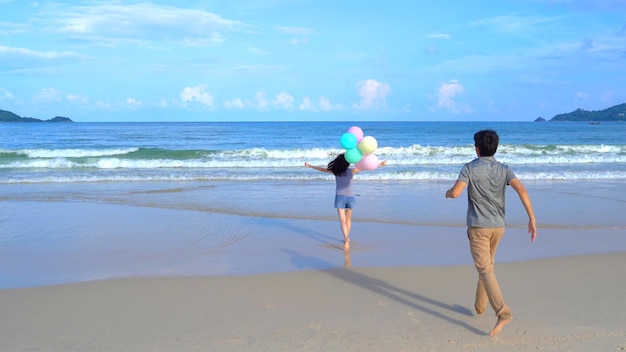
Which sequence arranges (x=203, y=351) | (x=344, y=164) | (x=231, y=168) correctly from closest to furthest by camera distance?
(x=203, y=351), (x=344, y=164), (x=231, y=168)

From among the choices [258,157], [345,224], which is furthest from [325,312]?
[258,157]

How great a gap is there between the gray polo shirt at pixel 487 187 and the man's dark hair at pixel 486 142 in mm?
66

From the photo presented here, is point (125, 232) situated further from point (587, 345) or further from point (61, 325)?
point (587, 345)

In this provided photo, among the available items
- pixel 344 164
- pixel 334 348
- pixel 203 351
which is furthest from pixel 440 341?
pixel 344 164

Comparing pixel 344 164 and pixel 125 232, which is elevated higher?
pixel 344 164

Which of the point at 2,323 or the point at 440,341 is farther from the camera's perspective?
the point at 2,323

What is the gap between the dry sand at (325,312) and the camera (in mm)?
4449

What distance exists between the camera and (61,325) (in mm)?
4863

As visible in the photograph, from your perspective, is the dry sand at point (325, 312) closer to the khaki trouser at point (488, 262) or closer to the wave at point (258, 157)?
the khaki trouser at point (488, 262)

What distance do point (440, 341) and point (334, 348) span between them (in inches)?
36.4

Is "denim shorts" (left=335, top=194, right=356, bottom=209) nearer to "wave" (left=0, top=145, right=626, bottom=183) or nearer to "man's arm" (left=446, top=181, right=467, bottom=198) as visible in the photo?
"man's arm" (left=446, top=181, right=467, bottom=198)

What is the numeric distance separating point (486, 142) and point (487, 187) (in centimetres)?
40

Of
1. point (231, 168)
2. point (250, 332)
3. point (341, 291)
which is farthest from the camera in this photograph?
point (231, 168)

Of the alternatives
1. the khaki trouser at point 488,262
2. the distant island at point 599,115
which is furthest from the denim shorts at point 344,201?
the distant island at point 599,115
